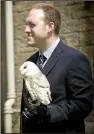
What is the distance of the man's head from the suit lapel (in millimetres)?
57

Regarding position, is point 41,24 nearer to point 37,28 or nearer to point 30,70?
point 37,28

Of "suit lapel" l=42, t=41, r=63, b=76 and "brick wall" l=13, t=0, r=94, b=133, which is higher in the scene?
"brick wall" l=13, t=0, r=94, b=133

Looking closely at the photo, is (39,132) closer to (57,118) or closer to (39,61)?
(57,118)

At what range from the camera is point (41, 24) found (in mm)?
881

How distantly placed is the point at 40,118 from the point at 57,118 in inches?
2.1

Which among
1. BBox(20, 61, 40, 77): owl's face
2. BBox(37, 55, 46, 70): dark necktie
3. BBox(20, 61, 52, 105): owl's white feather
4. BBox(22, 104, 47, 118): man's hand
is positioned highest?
BBox(37, 55, 46, 70): dark necktie

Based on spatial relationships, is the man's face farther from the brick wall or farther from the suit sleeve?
the brick wall

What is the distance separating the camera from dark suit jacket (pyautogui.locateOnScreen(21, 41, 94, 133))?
0.83 m

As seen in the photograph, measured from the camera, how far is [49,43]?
0.90 m

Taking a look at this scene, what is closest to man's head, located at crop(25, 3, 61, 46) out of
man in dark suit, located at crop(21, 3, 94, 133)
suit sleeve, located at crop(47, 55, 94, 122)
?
man in dark suit, located at crop(21, 3, 94, 133)

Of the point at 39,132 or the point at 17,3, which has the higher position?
the point at 17,3

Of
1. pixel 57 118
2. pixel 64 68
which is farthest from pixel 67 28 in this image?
pixel 57 118

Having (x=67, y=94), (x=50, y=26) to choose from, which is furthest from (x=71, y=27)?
(x=67, y=94)

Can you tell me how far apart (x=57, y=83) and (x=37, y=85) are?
7cm
